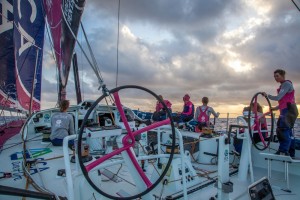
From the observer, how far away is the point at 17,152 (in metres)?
4.60

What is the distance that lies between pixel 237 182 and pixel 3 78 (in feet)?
27.1

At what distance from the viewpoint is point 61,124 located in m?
4.75

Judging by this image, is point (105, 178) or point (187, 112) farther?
point (187, 112)

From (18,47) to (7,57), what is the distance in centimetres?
50

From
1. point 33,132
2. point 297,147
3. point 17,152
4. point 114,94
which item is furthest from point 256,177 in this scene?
point 33,132

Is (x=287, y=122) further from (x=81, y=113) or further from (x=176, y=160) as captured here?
(x=81, y=113)

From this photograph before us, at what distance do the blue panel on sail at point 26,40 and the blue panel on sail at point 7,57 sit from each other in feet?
0.70

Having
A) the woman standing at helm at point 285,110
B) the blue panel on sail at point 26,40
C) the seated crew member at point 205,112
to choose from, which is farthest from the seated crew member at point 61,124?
the seated crew member at point 205,112

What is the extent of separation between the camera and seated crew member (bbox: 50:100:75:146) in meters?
4.74

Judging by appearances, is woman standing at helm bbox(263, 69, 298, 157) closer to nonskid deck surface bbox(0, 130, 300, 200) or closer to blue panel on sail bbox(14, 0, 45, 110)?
nonskid deck surface bbox(0, 130, 300, 200)

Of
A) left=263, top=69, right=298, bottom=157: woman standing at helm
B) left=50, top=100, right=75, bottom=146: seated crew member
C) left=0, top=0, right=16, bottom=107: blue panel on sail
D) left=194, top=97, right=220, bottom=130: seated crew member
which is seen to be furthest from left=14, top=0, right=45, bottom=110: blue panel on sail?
left=263, top=69, right=298, bottom=157: woman standing at helm

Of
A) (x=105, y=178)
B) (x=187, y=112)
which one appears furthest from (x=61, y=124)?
(x=187, y=112)

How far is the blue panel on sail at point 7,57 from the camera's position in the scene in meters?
7.69

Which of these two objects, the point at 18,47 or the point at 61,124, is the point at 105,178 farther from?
the point at 18,47
